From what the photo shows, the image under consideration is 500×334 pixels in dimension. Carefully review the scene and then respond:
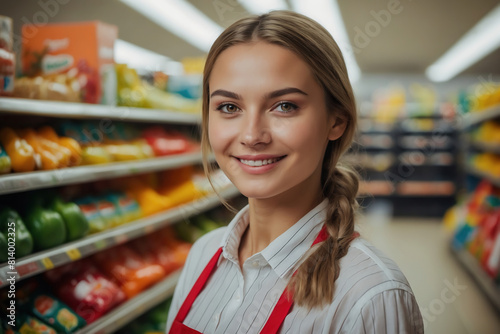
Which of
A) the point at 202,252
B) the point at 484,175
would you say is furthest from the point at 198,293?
the point at 484,175

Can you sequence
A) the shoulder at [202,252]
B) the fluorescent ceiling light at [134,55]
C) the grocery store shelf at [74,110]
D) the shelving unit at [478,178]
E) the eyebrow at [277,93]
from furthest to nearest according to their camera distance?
the fluorescent ceiling light at [134,55] < the shelving unit at [478,178] < the grocery store shelf at [74,110] < the shoulder at [202,252] < the eyebrow at [277,93]

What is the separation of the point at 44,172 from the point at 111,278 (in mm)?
1053

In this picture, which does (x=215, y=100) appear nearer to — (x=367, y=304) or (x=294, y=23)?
(x=294, y=23)

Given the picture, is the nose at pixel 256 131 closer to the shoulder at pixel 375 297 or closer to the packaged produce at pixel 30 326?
the shoulder at pixel 375 297

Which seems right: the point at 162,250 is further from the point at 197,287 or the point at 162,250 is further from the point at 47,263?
the point at 197,287

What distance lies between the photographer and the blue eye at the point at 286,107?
44.1 inches

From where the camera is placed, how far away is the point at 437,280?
5484mm

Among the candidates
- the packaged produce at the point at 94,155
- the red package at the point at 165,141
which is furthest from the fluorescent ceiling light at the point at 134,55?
the packaged produce at the point at 94,155

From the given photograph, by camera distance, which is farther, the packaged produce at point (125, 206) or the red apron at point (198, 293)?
the packaged produce at point (125, 206)

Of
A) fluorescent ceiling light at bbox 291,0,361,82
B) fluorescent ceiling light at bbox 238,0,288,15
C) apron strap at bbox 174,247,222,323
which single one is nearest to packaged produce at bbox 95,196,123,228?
apron strap at bbox 174,247,222,323

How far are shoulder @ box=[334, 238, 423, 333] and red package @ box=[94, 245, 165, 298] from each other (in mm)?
2115

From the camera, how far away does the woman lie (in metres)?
1.05

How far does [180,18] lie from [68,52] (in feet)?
14.1

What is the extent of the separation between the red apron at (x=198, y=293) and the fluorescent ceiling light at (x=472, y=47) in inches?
290
